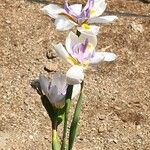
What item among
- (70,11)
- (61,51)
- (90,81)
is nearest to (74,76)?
(61,51)

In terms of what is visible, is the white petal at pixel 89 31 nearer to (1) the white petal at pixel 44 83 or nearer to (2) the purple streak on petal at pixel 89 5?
(2) the purple streak on petal at pixel 89 5

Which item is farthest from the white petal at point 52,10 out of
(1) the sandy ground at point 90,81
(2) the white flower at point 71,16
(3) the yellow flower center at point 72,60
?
(1) the sandy ground at point 90,81

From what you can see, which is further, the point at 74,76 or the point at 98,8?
the point at 98,8

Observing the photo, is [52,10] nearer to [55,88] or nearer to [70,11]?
[70,11]

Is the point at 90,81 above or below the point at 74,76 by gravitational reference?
below

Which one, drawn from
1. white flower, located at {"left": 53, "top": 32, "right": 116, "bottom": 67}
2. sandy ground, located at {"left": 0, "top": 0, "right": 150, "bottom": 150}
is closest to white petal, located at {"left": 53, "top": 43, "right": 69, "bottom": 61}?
white flower, located at {"left": 53, "top": 32, "right": 116, "bottom": 67}
